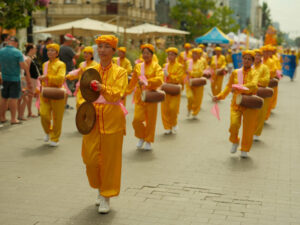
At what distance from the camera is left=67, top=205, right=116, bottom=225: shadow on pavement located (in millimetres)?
5258

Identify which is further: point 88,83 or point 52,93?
point 52,93

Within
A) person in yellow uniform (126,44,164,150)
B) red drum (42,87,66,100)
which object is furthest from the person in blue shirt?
person in yellow uniform (126,44,164,150)

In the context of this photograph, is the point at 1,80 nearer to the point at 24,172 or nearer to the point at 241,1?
the point at 24,172

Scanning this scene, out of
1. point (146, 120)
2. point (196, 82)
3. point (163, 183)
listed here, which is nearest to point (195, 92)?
point (196, 82)

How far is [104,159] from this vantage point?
5.54 meters

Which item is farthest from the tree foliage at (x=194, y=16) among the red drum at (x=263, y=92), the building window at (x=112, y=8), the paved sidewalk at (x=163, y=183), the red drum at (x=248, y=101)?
the red drum at (x=248, y=101)

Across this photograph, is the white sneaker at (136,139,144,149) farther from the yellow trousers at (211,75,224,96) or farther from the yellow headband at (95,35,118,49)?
the yellow trousers at (211,75,224,96)

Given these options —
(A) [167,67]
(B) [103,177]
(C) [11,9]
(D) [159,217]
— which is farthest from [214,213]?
(C) [11,9]

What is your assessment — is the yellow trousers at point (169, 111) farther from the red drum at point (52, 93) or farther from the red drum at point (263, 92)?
the red drum at point (52, 93)

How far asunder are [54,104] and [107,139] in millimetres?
3876

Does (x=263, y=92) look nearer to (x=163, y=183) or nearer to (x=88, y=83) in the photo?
(x=163, y=183)

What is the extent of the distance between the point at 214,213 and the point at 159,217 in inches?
26.8

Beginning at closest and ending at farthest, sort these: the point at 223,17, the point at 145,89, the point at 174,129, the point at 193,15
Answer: the point at 145,89, the point at 174,129, the point at 193,15, the point at 223,17

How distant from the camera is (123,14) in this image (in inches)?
1758
